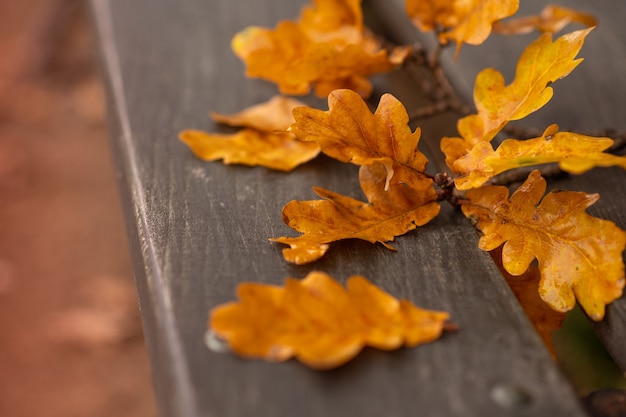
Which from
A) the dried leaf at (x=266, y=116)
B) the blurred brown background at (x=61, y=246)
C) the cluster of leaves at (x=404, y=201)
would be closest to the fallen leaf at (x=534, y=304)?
the cluster of leaves at (x=404, y=201)

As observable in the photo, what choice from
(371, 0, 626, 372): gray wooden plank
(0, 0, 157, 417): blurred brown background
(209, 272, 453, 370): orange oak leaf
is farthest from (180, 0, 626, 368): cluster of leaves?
(0, 0, 157, 417): blurred brown background

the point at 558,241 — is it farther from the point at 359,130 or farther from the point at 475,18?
the point at 475,18

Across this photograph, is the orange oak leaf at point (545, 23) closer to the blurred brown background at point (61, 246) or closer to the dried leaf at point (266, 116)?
the dried leaf at point (266, 116)

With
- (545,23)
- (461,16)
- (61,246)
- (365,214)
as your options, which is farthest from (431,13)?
(61,246)

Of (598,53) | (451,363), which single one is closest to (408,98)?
(598,53)

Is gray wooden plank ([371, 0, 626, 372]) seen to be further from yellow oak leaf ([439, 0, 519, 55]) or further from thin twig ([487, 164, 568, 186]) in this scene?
yellow oak leaf ([439, 0, 519, 55])

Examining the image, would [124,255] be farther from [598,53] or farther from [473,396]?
[473,396]

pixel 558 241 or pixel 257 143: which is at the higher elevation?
pixel 257 143
